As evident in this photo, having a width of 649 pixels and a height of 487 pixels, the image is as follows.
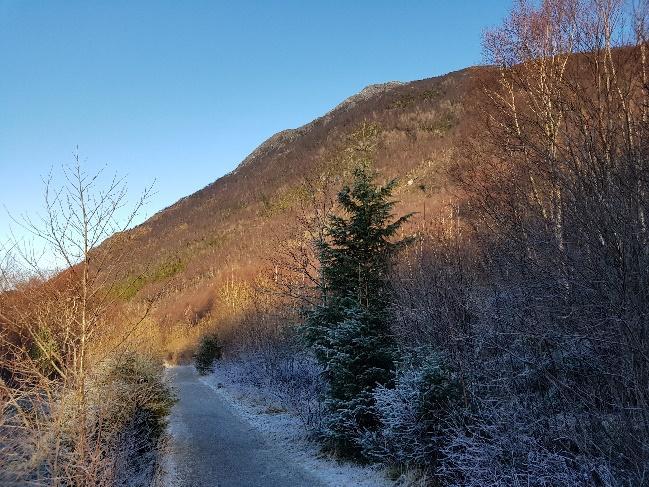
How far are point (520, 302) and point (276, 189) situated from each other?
253 feet

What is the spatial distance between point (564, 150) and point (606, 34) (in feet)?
5.01

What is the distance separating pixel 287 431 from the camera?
12.1m

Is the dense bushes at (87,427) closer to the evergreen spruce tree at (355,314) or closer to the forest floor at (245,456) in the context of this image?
the forest floor at (245,456)

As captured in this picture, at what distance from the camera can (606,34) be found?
484 cm

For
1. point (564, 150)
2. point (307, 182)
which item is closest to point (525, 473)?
point (564, 150)

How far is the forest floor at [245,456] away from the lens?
8.41 meters

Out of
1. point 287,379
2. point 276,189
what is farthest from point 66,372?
point 276,189

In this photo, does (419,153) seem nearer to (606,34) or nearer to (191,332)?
(191,332)

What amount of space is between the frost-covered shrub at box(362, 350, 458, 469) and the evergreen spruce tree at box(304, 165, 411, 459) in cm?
110

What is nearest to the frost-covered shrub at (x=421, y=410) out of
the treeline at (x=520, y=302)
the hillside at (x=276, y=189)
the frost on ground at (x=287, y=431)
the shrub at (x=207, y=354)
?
the treeline at (x=520, y=302)

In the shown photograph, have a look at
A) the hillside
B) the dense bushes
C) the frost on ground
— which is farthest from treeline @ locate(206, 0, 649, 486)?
the hillside

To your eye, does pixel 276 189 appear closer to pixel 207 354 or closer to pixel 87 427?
pixel 207 354

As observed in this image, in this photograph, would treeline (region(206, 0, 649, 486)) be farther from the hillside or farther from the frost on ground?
the hillside

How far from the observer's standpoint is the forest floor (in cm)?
841
